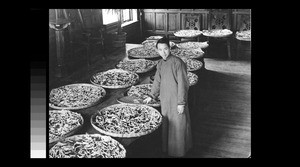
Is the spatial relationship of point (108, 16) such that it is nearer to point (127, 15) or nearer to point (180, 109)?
point (127, 15)

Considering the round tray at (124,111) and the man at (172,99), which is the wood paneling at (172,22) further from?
the round tray at (124,111)

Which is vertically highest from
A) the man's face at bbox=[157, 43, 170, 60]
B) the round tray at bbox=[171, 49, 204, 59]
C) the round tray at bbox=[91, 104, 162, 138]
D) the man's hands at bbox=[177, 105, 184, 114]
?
the man's face at bbox=[157, 43, 170, 60]

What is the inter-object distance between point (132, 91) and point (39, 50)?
7.64 ft

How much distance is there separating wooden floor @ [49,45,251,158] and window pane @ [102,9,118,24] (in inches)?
118

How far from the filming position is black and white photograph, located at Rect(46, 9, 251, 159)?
11.5 feet

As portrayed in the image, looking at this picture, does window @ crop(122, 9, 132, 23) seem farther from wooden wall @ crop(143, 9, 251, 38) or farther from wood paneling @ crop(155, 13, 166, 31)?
wood paneling @ crop(155, 13, 166, 31)

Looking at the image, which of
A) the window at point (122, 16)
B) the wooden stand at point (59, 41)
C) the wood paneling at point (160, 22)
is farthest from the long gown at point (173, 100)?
the wood paneling at point (160, 22)

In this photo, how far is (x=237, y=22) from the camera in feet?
36.4

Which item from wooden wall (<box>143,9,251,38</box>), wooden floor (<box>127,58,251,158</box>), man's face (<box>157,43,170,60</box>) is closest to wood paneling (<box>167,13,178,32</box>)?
wooden wall (<box>143,9,251,38</box>)

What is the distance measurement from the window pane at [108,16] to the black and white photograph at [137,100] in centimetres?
5

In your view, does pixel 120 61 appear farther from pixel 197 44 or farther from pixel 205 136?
pixel 197 44

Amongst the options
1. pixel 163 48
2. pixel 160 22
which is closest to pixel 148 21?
pixel 160 22

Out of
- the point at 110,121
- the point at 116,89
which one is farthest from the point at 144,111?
Answer: the point at 116,89

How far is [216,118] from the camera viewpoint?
222 inches
